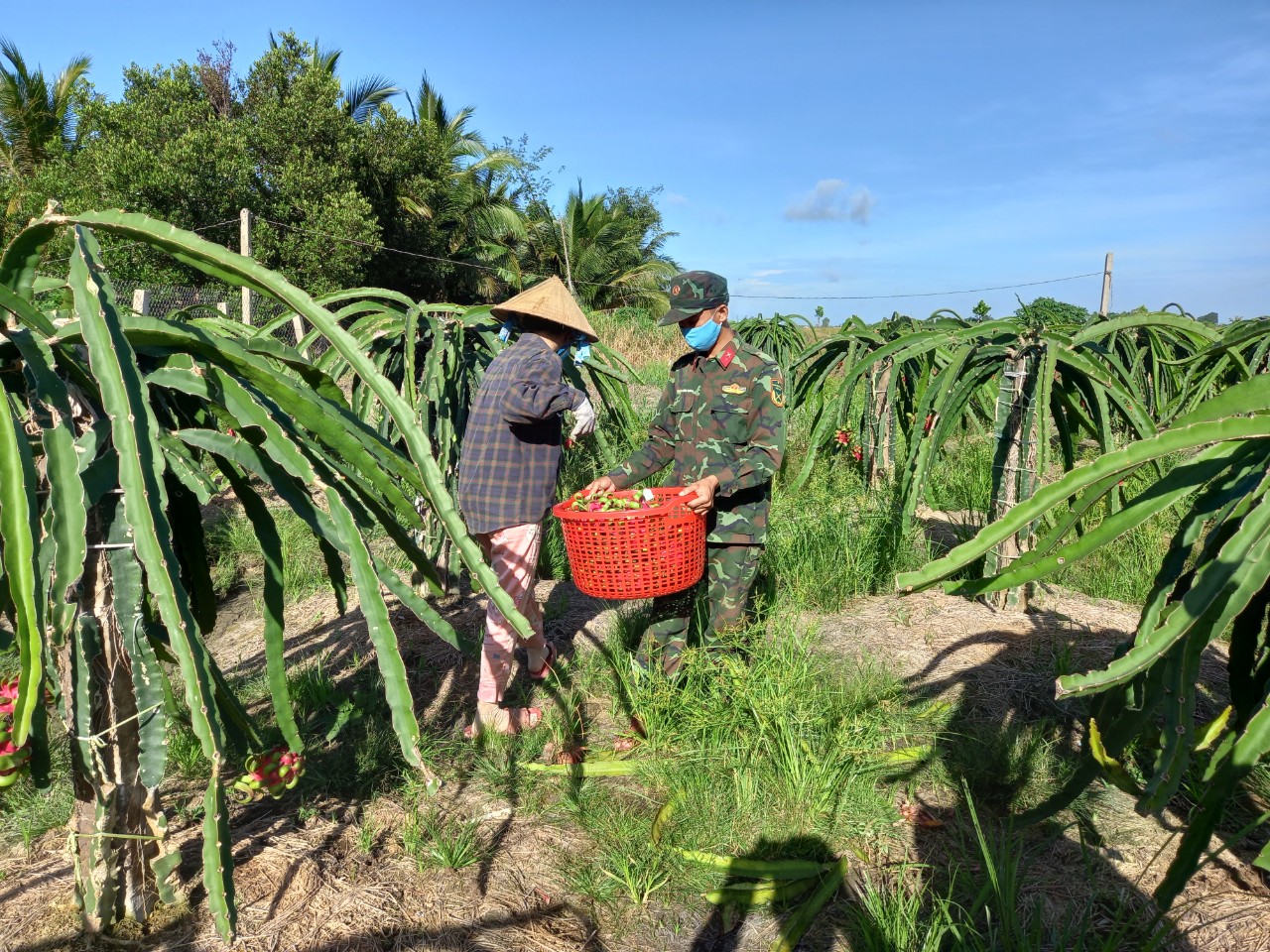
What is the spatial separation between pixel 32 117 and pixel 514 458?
22390mm

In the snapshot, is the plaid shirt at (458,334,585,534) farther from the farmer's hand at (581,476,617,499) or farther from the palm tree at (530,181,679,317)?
the palm tree at (530,181,679,317)

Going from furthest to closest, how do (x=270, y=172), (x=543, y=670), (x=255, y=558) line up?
(x=270, y=172), (x=255, y=558), (x=543, y=670)

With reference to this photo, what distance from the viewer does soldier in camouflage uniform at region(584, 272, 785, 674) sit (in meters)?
3.04

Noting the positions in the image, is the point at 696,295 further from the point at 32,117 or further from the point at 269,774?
the point at 32,117

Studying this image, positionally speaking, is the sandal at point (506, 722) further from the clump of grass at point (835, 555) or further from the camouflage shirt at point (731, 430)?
the clump of grass at point (835, 555)

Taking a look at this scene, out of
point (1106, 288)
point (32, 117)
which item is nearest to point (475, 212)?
point (32, 117)

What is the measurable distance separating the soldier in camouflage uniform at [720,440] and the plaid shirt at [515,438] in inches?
9.5

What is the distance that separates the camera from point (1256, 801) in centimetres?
249

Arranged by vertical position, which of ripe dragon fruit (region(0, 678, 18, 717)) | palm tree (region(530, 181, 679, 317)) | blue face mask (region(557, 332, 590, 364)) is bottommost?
ripe dragon fruit (region(0, 678, 18, 717))

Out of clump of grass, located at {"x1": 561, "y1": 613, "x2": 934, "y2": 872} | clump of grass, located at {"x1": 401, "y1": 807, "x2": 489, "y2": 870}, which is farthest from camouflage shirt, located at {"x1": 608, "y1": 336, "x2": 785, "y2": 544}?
clump of grass, located at {"x1": 401, "y1": 807, "x2": 489, "y2": 870}

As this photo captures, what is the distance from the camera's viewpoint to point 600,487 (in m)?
3.23

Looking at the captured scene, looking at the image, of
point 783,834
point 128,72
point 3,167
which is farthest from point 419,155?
point 783,834

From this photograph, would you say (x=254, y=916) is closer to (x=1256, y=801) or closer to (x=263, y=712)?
(x=263, y=712)

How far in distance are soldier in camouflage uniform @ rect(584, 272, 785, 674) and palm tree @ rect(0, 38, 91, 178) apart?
22.1 meters
